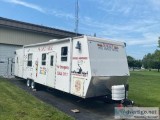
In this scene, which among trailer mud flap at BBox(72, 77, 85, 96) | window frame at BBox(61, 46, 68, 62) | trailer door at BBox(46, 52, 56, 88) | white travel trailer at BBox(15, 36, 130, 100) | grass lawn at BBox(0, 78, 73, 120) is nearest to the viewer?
grass lawn at BBox(0, 78, 73, 120)

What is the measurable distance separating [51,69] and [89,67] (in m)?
3.82

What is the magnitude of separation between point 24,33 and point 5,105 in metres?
15.0

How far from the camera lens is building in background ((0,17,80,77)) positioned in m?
23.2

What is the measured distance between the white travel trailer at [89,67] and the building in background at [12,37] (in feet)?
36.0

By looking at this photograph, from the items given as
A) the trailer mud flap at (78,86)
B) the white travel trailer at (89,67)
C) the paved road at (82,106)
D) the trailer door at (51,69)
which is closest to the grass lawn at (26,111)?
the paved road at (82,106)

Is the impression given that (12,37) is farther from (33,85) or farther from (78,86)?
(78,86)

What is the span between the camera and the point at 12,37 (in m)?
23.7

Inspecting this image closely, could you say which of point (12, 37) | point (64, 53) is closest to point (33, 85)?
point (64, 53)

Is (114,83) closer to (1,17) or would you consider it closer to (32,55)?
(32,55)

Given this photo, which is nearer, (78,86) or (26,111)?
(26,111)

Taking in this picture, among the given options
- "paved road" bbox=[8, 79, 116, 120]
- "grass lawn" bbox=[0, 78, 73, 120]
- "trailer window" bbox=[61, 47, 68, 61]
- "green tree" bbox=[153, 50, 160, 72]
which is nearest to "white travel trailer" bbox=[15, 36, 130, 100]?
"trailer window" bbox=[61, 47, 68, 61]

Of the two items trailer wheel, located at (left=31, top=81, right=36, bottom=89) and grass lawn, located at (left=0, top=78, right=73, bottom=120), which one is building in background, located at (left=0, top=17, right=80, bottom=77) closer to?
trailer wheel, located at (left=31, top=81, right=36, bottom=89)

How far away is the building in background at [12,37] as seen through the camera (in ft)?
76.0

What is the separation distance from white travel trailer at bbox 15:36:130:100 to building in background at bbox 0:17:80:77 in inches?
432
